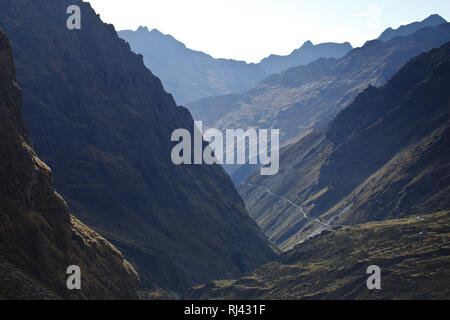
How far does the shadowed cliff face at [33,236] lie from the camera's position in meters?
98.0

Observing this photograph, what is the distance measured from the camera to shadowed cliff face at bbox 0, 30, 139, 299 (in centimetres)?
Answer: 9798

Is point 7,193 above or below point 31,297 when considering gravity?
above

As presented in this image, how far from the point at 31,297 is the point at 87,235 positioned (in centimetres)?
6471

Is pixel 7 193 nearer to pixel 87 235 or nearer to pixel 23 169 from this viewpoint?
Answer: pixel 23 169

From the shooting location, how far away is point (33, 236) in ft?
361
